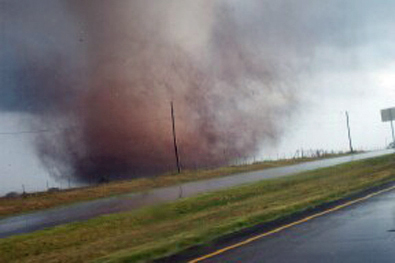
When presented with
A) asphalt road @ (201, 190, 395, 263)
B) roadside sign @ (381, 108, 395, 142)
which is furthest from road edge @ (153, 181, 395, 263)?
roadside sign @ (381, 108, 395, 142)

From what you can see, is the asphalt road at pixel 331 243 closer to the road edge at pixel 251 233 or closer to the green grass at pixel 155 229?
the road edge at pixel 251 233

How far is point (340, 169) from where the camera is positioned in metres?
29.5

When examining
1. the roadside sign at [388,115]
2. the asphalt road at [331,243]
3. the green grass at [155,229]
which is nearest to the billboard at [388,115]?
the roadside sign at [388,115]

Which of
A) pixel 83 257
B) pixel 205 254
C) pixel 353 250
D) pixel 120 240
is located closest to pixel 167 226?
pixel 120 240

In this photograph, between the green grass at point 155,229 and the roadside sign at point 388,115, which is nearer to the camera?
the green grass at point 155,229

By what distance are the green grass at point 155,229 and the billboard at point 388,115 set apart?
161 feet

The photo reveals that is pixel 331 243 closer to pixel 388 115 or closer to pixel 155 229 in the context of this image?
pixel 155 229

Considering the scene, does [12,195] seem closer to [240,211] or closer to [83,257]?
[240,211]

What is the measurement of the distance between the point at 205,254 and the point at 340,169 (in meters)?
21.7

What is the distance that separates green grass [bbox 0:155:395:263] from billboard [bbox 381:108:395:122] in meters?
49.1

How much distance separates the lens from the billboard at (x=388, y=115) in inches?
2653

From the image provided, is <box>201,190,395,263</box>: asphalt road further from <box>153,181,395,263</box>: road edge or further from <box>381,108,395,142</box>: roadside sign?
<box>381,108,395,142</box>: roadside sign

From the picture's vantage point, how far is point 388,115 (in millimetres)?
69062

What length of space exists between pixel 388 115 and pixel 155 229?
6138 centimetres
